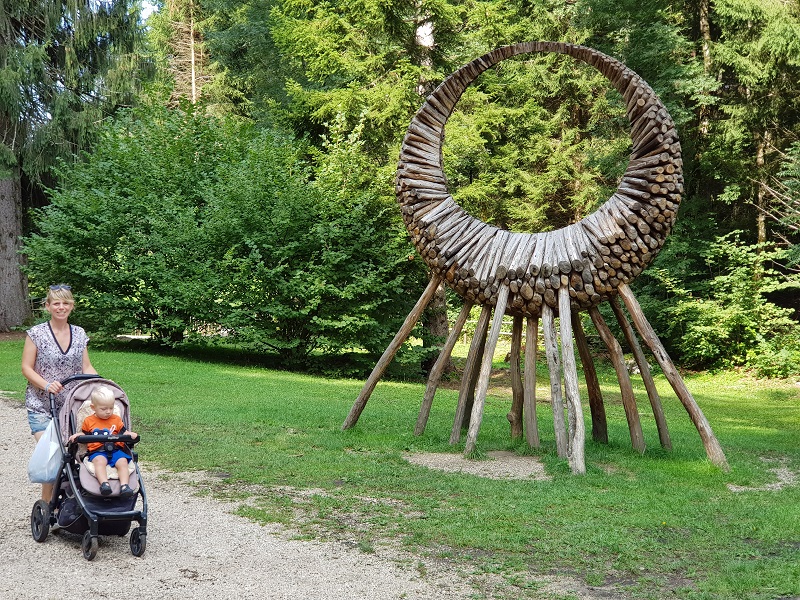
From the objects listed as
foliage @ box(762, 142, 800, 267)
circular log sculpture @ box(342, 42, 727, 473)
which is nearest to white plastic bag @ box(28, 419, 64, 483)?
circular log sculpture @ box(342, 42, 727, 473)

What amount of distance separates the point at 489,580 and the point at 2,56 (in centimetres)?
2229

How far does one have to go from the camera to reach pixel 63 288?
622cm

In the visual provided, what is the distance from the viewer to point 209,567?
5.35 meters

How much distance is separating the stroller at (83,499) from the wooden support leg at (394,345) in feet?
13.7

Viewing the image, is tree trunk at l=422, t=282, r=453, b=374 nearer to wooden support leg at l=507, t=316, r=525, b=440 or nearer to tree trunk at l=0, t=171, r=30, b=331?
wooden support leg at l=507, t=316, r=525, b=440

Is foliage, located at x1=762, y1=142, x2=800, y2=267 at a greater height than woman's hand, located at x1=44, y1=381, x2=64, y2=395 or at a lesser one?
greater

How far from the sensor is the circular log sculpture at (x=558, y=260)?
8.47m

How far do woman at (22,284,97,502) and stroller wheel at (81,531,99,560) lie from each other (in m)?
0.78

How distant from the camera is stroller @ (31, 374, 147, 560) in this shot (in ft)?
18.0

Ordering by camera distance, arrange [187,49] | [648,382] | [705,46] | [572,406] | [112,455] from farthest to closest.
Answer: [187,49] < [705,46] < [648,382] < [572,406] < [112,455]

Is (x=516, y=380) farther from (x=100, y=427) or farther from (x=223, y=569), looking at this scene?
(x=100, y=427)

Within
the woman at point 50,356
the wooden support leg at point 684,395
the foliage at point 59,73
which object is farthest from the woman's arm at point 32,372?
the foliage at point 59,73

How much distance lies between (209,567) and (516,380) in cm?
501

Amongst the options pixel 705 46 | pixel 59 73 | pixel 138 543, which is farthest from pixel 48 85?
pixel 138 543
